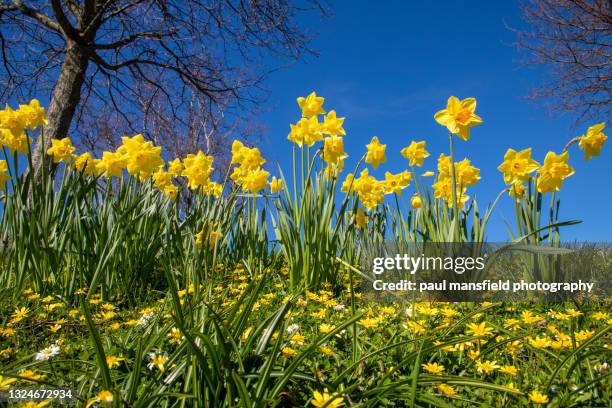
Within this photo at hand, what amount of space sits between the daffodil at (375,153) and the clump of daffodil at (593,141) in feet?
4.11

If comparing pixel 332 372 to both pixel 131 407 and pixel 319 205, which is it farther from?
pixel 319 205

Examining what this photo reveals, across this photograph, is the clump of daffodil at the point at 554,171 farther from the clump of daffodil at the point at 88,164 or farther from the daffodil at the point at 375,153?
the clump of daffodil at the point at 88,164

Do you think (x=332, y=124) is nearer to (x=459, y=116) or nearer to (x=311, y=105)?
(x=311, y=105)

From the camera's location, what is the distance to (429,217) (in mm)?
2967

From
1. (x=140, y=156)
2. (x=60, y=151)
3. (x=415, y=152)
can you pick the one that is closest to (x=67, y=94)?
(x=60, y=151)

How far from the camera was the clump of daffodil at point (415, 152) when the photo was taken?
10.1ft

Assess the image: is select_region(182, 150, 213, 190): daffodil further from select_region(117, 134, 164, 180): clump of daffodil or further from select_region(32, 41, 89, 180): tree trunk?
select_region(32, 41, 89, 180): tree trunk

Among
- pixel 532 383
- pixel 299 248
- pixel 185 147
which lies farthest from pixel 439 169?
pixel 185 147

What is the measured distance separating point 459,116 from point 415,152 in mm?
653

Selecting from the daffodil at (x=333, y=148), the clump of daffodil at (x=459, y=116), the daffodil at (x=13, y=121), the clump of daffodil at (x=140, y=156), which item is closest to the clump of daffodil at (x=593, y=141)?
the clump of daffodil at (x=459, y=116)

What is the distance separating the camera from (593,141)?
2.73 metres

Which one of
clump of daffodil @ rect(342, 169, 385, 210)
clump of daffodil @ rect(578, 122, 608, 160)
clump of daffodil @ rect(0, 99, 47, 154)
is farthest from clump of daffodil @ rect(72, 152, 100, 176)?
clump of daffodil @ rect(578, 122, 608, 160)

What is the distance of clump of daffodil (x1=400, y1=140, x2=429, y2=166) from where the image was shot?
122 inches

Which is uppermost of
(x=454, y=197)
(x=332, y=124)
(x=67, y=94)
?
(x=67, y=94)
